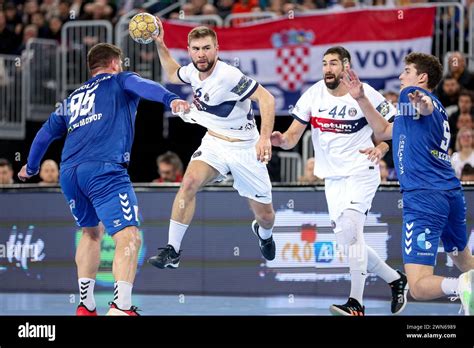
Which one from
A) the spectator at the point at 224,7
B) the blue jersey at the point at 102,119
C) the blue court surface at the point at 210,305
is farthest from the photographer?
the spectator at the point at 224,7

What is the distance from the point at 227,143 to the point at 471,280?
11.3 feet

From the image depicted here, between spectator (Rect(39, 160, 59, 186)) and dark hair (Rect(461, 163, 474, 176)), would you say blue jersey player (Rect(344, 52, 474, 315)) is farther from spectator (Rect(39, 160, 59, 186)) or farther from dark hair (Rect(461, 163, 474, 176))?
spectator (Rect(39, 160, 59, 186))

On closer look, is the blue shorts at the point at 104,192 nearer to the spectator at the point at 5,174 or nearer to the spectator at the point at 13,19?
the spectator at the point at 5,174

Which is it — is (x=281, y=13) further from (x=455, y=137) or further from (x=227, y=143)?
(x=227, y=143)

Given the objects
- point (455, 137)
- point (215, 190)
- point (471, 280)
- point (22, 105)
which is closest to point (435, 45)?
point (455, 137)

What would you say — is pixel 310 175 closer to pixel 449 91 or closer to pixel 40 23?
pixel 449 91

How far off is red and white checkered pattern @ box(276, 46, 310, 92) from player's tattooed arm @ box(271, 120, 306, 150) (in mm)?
5200

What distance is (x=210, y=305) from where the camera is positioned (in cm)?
1203

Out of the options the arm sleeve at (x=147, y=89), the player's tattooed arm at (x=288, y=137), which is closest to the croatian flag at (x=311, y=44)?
the player's tattooed arm at (x=288, y=137)

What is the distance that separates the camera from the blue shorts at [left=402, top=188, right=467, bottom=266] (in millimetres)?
8789

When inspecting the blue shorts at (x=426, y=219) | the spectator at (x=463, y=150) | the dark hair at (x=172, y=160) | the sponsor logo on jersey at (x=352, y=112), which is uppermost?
the sponsor logo on jersey at (x=352, y=112)

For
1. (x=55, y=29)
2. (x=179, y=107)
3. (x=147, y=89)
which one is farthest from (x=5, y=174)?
(x=179, y=107)

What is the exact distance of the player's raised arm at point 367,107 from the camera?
9195 millimetres

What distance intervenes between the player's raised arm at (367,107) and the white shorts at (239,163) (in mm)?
1560
